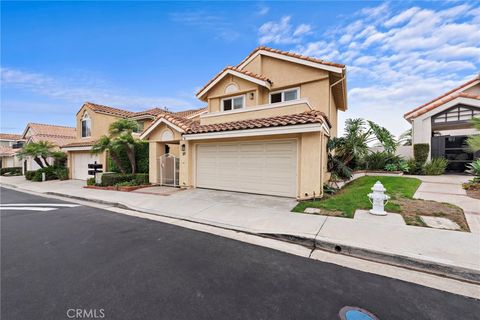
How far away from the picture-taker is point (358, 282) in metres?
3.08

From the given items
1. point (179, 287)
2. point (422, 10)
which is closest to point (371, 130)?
point (422, 10)

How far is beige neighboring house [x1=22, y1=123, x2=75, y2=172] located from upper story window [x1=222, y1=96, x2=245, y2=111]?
23.2 m

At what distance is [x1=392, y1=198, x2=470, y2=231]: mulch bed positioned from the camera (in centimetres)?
503

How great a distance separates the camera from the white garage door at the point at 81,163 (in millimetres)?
17562

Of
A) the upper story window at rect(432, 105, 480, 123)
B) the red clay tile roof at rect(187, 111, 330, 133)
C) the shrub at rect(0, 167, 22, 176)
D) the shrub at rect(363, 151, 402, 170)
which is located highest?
the upper story window at rect(432, 105, 480, 123)

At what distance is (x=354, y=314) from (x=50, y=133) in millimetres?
35412

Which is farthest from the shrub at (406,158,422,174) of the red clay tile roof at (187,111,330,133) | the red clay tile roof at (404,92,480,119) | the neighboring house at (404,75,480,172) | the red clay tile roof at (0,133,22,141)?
the red clay tile roof at (0,133,22,141)

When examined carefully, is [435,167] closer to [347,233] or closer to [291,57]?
[291,57]

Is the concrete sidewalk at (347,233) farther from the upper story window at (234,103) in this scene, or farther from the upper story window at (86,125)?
the upper story window at (86,125)

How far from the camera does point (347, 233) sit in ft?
15.0

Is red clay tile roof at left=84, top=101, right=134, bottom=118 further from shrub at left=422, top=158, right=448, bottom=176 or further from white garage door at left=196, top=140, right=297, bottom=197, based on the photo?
shrub at left=422, top=158, right=448, bottom=176

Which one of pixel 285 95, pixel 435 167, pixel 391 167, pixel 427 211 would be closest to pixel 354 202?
pixel 427 211

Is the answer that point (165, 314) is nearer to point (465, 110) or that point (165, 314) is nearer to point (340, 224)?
point (340, 224)

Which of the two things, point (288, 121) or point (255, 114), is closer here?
point (288, 121)
